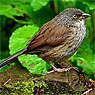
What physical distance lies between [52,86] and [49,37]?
2.53ft

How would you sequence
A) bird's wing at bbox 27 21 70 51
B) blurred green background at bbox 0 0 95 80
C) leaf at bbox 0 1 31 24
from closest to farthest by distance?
bird's wing at bbox 27 21 70 51 → blurred green background at bbox 0 0 95 80 → leaf at bbox 0 1 31 24

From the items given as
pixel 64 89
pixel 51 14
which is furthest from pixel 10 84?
pixel 51 14

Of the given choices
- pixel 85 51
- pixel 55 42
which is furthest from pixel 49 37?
pixel 85 51

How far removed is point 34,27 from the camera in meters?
4.27

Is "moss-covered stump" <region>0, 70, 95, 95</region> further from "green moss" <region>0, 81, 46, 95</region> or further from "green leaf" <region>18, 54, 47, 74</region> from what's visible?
"green leaf" <region>18, 54, 47, 74</region>

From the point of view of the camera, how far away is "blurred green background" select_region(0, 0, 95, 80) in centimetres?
370

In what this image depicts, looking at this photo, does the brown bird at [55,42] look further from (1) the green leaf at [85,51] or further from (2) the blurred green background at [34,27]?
(1) the green leaf at [85,51]

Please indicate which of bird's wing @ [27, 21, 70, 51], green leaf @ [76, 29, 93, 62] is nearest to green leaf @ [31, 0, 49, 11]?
green leaf @ [76, 29, 93, 62]

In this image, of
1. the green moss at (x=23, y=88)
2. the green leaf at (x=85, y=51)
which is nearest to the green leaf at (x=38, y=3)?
the green leaf at (x=85, y=51)

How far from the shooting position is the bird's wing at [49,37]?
10.3ft

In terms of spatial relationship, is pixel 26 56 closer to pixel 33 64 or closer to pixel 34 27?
pixel 33 64

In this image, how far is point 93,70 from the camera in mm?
4203

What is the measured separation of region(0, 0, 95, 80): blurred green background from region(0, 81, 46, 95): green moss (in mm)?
611

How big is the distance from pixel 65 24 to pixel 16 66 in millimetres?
1004
